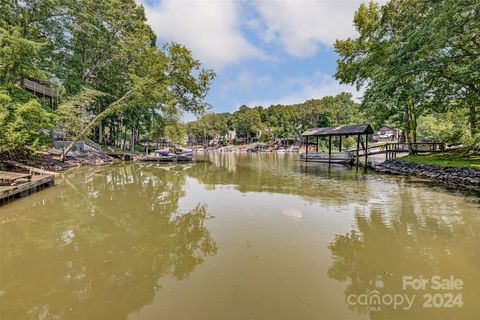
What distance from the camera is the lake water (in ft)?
11.3

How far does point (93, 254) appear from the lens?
5.04 m

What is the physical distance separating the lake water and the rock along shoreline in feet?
11.9

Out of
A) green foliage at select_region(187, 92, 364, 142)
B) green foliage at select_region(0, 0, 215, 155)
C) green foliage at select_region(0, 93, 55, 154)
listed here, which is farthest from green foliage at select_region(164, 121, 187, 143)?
green foliage at select_region(0, 93, 55, 154)

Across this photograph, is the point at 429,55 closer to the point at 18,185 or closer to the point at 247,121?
the point at 18,185

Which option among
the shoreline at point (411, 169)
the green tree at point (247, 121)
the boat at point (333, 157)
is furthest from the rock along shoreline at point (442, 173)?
the green tree at point (247, 121)

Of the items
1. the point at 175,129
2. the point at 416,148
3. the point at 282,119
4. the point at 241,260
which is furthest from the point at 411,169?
the point at 282,119

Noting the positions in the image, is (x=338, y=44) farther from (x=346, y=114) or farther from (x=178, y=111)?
(x=346, y=114)

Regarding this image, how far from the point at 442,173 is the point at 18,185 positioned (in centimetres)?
2008

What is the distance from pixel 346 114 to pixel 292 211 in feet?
194

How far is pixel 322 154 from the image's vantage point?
30.8 m

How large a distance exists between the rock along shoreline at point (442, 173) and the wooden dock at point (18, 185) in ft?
61.2

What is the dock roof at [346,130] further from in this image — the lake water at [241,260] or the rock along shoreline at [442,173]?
the lake water at [241,260]

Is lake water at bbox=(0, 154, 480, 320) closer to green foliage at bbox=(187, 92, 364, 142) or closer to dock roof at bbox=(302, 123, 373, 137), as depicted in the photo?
dock roof at bbox=(302, 123, 373, 137)

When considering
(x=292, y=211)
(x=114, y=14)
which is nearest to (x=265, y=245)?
(x=292, y=211)
